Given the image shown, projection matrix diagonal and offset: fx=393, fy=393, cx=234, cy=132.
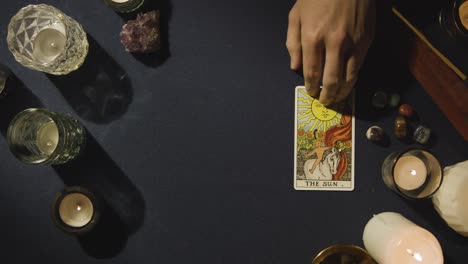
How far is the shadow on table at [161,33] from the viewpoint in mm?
1011

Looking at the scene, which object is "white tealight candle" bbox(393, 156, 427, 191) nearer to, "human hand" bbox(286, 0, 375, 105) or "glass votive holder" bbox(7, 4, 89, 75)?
"human hand" bbox(286, 0, 375, 105)

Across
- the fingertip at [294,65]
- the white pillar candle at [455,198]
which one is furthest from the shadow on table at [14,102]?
the white pillar candle at [455,198]

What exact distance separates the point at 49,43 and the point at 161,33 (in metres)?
0.28

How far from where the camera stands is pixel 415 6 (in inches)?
40.3

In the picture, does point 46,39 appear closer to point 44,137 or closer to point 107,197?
point 44,137

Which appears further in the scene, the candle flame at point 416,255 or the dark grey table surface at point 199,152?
the dark grey table surface at point 199,152

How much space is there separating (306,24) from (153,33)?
1.24ft

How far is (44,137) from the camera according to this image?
38.0 inches

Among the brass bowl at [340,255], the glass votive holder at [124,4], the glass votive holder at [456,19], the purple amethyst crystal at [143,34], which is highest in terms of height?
the glass votive holder at [124,4]

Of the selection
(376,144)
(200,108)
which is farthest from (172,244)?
(376,144)

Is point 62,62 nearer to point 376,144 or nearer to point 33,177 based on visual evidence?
point 33,177

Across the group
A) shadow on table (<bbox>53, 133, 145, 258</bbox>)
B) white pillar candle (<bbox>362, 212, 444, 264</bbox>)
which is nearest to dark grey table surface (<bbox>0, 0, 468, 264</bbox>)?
shadow on table (<bbox>53, 133, 145, 258</bbox>)

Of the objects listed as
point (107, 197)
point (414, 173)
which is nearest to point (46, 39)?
point (107, 197)

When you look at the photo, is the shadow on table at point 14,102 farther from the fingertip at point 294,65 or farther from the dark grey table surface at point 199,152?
the fingertip at point 294,65
